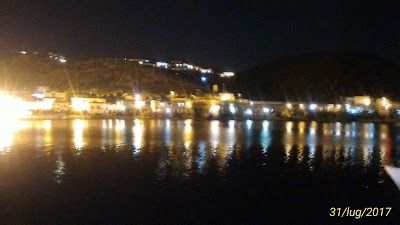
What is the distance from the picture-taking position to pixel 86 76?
48531 millimetres

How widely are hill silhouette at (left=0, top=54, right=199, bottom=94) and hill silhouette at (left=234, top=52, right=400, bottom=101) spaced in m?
7.08

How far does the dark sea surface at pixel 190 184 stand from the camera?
18.5 ft

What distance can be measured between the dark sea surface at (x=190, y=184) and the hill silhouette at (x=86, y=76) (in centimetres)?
3127

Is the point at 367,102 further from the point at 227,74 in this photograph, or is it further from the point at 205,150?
the point at 205,150

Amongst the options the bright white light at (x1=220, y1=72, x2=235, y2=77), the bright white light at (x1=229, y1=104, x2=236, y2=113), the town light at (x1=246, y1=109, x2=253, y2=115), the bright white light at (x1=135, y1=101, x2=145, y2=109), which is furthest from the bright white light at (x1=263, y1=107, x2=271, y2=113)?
the bright white light at (x1=220, y1=72, x2=235, y2=77)

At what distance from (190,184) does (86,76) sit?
42924 mm

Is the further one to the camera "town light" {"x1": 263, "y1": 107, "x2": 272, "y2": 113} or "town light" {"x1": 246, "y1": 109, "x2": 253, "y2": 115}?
"town light" {"x1": 263, "y1": 107, "x2": 272, "y2": 113}

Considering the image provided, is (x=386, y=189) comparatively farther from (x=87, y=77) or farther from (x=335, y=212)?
(x=87, y=77)

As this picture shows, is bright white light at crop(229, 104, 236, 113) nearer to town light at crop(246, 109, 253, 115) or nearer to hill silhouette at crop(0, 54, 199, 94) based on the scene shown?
town light at crop(246, 109, 253, 115)

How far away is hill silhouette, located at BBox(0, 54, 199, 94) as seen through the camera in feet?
146

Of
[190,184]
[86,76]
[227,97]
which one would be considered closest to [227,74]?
[86,76]

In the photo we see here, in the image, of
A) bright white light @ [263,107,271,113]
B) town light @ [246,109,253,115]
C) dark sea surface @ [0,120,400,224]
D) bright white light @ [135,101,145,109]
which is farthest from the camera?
bright white light @ [263,107,271,113]

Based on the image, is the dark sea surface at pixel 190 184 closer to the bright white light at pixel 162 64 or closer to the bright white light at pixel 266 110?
the bright white light at pixel 266 110

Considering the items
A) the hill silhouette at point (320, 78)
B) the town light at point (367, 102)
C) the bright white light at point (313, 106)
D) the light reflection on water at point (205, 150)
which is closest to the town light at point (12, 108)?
the light reflection on water at point (205, 150)
